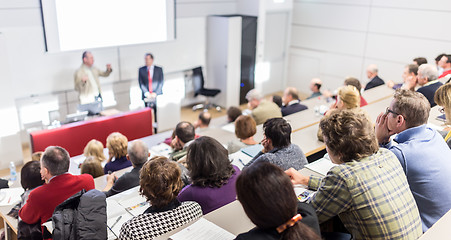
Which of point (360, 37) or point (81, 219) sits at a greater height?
point (360, 37)

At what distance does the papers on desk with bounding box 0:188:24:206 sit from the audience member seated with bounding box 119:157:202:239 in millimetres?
1824

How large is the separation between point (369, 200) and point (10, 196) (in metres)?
3.21

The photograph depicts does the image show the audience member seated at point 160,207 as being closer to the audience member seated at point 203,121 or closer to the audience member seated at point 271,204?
the audience member seated at point 271,204

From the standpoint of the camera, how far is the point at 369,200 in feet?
6.34

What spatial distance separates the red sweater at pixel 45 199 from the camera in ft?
9.73

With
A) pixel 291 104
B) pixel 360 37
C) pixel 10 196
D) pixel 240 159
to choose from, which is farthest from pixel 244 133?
pixel 360 37

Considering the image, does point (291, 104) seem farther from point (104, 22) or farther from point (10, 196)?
point (10, 196)

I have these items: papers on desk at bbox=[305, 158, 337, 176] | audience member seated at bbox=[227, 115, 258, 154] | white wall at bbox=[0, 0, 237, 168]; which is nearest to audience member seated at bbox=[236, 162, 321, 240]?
papers on desk at bbox=[305, 158, 337, 176]

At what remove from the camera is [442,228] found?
6.44 feet

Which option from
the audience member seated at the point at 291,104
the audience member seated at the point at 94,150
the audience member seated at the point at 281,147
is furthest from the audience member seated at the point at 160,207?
the audience member seated at the point at 291,104

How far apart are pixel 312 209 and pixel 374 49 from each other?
7.42 meters

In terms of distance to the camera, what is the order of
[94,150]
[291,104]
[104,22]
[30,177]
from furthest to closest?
[104,22] → [291,104] → [94,150] → [30,177]

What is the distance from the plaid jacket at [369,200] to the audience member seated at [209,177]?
2.37 ft

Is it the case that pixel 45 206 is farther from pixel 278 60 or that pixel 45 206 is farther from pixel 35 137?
pixel 278 60
